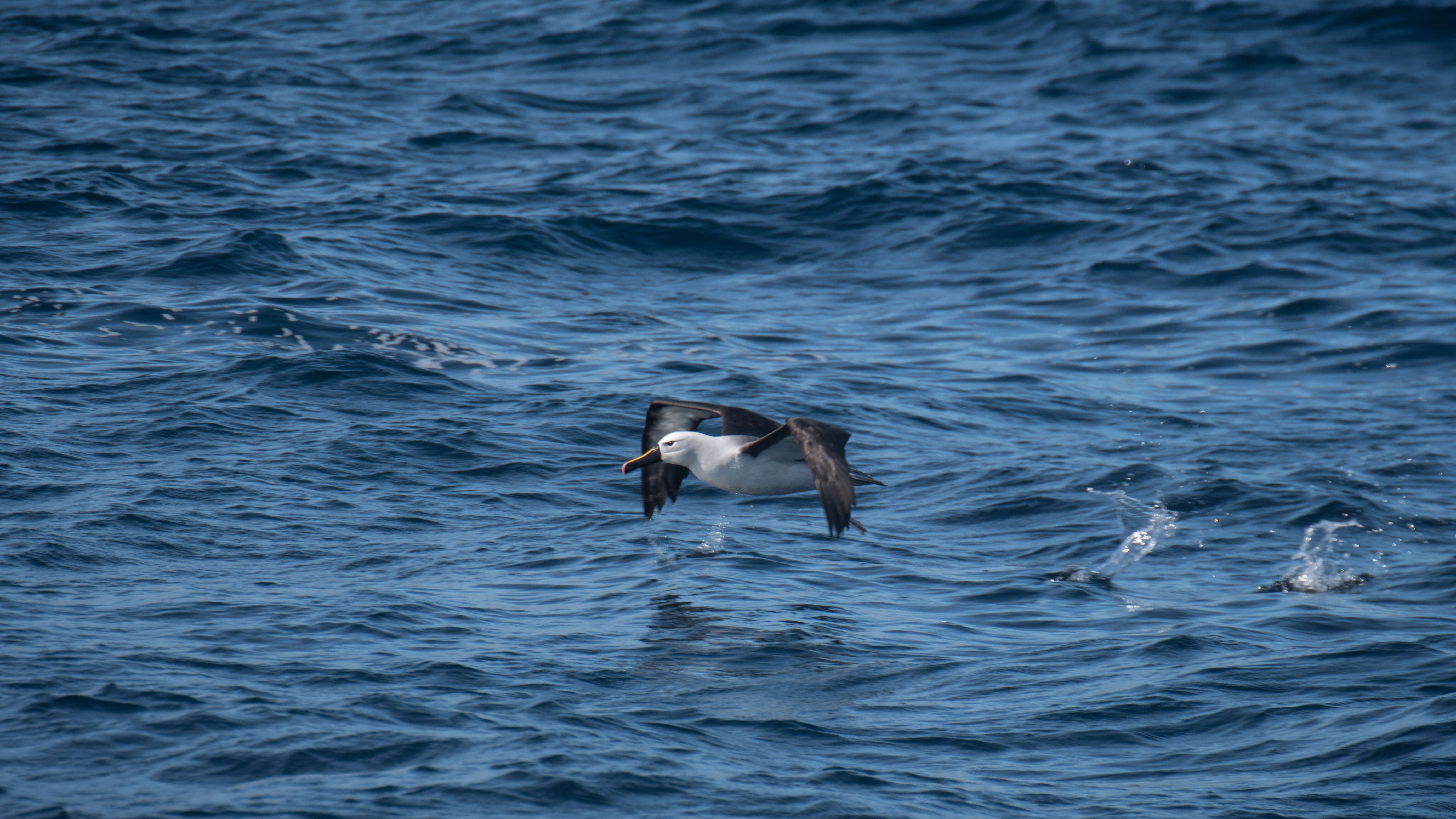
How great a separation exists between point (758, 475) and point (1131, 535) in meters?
3.29

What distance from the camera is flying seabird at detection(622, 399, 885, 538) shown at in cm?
905

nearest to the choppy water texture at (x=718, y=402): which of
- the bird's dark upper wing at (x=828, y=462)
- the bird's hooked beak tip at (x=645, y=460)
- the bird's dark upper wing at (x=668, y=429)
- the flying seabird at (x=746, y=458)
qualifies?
the bird's dark upper wing at (x=668, y=429)

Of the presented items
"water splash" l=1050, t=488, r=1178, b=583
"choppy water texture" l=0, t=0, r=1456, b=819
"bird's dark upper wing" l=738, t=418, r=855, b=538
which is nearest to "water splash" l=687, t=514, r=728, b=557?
"choppy water texture" l=0, t=0, r=1456, b=819

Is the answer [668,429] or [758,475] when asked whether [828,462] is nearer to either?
[758,475]

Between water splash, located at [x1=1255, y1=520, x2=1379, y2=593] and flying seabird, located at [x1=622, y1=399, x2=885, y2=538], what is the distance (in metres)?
3.12

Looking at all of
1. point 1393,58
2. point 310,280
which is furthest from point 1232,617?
point 1393,58

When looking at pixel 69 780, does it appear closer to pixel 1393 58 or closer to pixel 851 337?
pixel 851 337

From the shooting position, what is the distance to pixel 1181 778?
7562 mm

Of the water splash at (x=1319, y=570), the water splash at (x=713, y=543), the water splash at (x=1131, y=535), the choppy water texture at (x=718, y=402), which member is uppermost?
the choppy water texture at (x=718, y=402)

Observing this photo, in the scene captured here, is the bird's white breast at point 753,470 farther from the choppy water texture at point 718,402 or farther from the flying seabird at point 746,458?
the choppy water texture at point 718,402

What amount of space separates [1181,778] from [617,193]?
13.5 metres

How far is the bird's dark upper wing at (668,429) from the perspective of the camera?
10789 millimetres

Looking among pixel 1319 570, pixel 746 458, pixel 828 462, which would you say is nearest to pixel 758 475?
pixel 746 458

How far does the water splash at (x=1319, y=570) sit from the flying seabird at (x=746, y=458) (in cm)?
312
